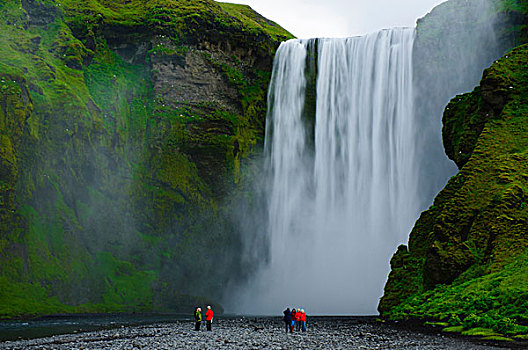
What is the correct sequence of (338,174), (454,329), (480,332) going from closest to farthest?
(480,332), (454,329), (338,174)

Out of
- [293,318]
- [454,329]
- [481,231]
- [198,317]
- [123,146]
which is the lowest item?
[198,317]

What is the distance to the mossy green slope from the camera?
2058 cm

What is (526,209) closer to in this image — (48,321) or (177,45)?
(48,321)

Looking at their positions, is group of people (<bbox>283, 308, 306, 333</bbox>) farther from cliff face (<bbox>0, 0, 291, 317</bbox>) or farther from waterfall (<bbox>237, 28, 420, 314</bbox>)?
cliff face (<bbox>0, 0, 291, 317</bbox>)

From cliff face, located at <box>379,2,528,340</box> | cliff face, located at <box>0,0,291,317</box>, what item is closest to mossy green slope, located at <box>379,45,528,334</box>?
cliff face, located at <box>379,2,528,340</box>

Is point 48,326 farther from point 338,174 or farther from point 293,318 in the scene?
point 338,174

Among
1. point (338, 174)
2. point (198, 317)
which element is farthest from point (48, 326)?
point (338, 174)

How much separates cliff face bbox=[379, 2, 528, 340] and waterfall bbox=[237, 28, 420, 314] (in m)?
16.3

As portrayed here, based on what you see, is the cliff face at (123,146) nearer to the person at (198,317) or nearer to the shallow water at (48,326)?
the shallow water at (48,326)

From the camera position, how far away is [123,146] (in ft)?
193

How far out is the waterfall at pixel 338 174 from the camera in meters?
51.4

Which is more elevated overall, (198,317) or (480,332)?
(480,332)

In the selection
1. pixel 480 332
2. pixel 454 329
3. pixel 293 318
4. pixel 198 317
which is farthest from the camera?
pixel 198 317

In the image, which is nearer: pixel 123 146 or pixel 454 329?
pixel 454 329
